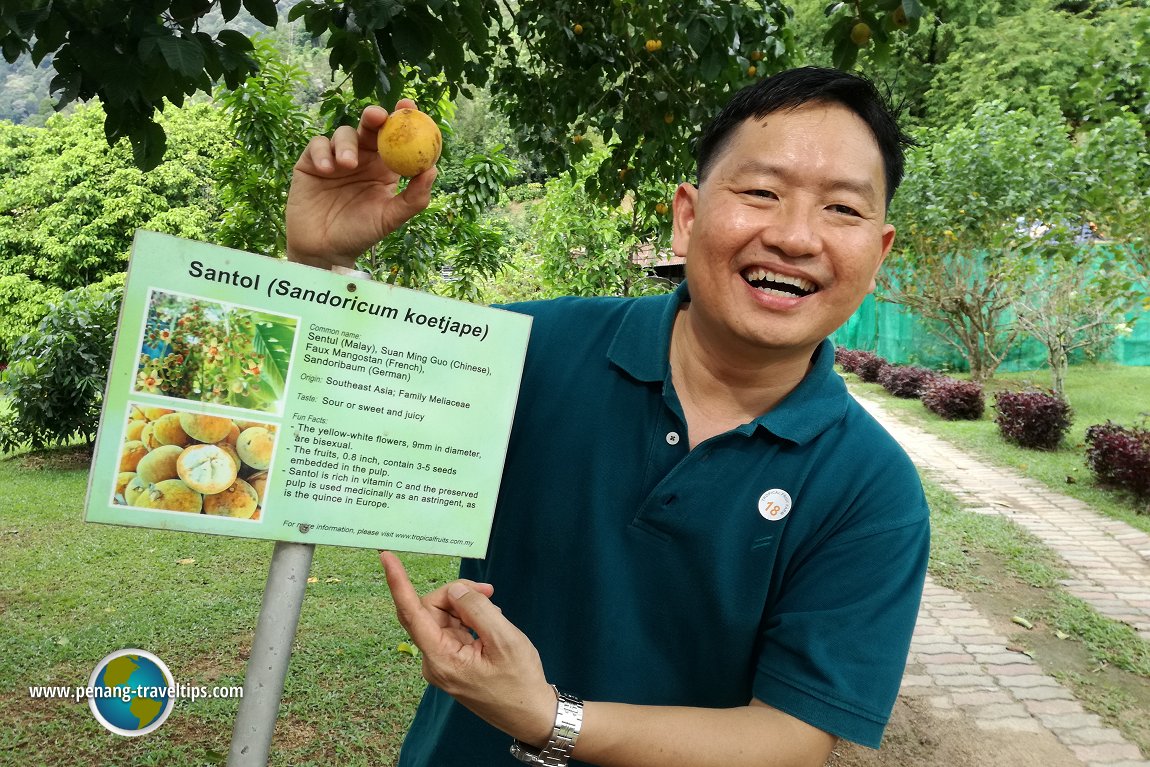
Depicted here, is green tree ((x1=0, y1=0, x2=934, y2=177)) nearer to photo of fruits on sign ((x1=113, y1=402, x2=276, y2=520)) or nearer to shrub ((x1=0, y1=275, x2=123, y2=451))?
photo of fruits on sign ((x1=113, y1=402, x2=276, y2=520))

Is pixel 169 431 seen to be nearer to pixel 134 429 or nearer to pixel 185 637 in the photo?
pixel 134 429

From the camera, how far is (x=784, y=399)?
1.58 m

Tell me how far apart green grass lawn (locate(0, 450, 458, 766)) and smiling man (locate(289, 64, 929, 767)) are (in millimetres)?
1575

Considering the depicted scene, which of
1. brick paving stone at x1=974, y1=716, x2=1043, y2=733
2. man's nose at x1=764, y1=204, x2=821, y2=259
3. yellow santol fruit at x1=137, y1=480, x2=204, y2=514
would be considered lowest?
brick paving stone at x1=974, y1=716, x2=1043, y2=733

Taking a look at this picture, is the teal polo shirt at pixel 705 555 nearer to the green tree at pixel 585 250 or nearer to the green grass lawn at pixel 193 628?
the green grass lawn at pixel 193 628

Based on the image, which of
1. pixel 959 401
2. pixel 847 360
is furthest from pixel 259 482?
pixel 847 360

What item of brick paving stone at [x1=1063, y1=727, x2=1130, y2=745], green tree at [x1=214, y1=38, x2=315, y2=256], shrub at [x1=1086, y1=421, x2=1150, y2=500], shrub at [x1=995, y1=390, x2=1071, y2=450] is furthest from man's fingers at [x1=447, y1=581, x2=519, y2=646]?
shrub at [x1=995, y1=390, x2=1071, y2=450]

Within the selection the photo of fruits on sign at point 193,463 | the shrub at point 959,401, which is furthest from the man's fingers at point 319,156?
the shrub at point 959,401

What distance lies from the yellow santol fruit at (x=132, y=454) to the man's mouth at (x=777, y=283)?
0.94 metres

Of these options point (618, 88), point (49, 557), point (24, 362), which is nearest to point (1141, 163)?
point (618, 88)

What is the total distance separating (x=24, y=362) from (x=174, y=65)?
27.4 feet

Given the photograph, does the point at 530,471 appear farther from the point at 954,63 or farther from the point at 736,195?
the point at 954,63

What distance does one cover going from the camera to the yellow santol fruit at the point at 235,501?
1180 mm

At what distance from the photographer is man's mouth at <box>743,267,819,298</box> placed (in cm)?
145
